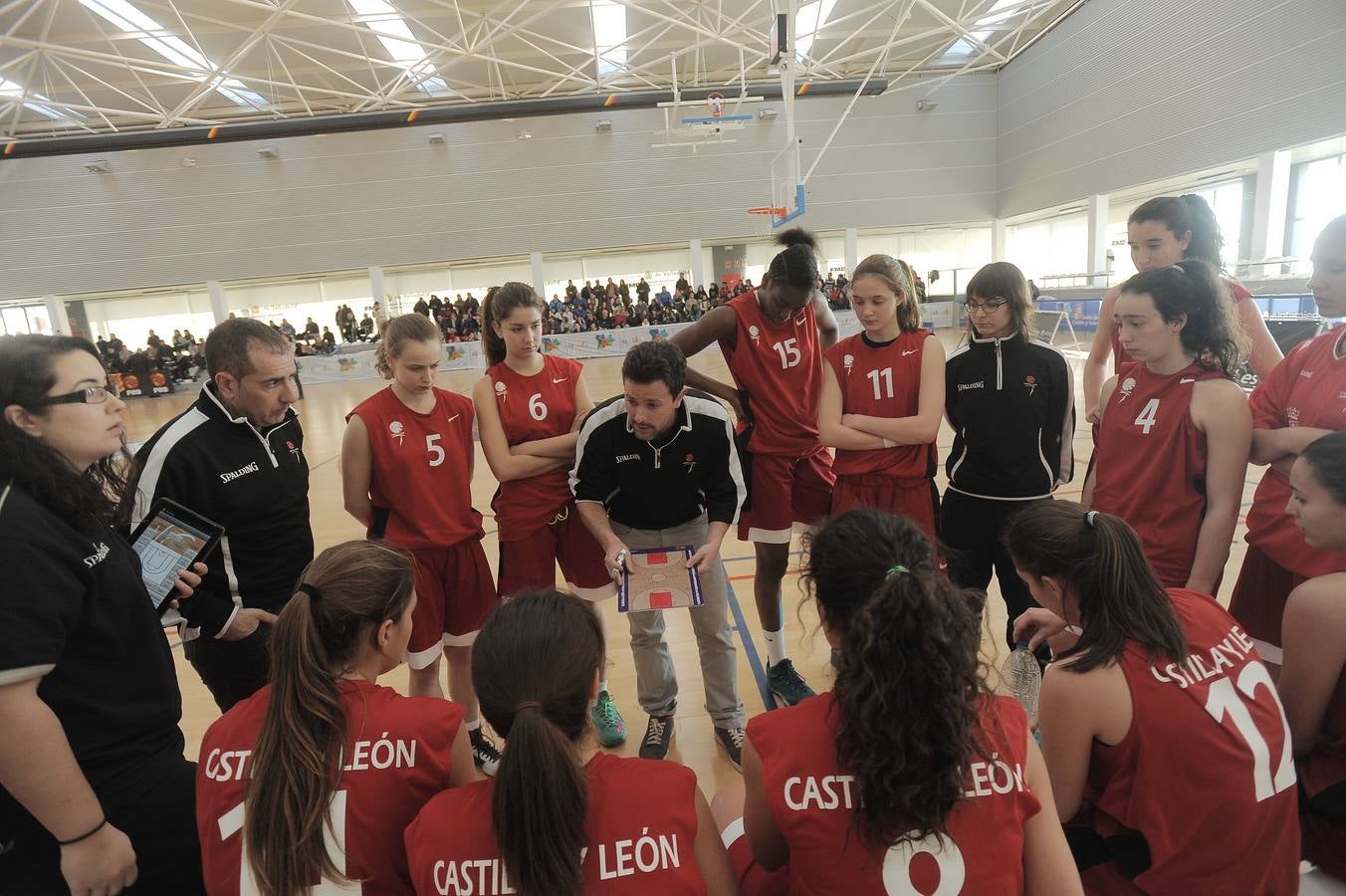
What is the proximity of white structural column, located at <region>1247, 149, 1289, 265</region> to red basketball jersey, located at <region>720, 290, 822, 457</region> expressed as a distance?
15704mm

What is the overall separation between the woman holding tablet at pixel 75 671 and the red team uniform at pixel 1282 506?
326 centimetres

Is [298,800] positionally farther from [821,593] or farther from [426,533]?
[426,533]

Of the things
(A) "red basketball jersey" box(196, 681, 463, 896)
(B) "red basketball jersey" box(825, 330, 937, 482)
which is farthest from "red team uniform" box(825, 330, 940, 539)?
(A) "red basketball jersey" box(196, 681, 463, 896)

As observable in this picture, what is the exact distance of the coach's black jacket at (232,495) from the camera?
2.22m

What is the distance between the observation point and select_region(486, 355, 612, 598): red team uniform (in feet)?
10.1

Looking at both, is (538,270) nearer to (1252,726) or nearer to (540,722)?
(540,722)

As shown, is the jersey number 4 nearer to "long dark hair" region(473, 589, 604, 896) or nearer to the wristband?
"long dark hair" region(473, 589, 604, 896)

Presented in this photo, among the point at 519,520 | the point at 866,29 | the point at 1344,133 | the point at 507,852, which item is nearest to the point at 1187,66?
the point at 1344,133

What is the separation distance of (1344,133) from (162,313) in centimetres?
3199

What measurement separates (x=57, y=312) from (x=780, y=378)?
91.2 ft

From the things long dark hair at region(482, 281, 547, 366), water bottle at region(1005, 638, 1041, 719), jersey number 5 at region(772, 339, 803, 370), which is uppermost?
long dark hair at region(482, 281, 547, 366)

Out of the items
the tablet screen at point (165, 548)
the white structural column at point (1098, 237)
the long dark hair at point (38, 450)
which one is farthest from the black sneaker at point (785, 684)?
the white structural column at point (1098, 237)

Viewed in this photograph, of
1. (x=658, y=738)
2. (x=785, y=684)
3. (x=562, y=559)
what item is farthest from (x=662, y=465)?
(x=785, y=684)

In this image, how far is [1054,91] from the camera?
19078mm
